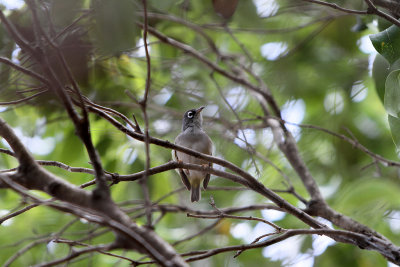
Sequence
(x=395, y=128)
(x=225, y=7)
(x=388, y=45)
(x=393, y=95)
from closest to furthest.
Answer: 1. (x=393, y=95)
2. (x=395, y=128)
3. (x=388, y=45)
4. (x=225, y=7)

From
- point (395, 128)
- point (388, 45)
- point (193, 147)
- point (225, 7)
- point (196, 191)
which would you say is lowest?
point (395, 128)

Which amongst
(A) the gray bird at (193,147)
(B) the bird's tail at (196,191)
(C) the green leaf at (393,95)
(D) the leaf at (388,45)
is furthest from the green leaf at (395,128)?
(B) the bird's tail at (196,191)

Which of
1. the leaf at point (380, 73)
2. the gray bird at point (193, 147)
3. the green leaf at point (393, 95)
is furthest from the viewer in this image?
the gray bird at point (193, 147)

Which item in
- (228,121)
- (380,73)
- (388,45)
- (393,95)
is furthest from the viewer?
(228,121)

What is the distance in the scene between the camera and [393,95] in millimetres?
2369

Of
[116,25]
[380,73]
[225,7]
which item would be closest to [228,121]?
[225,7]

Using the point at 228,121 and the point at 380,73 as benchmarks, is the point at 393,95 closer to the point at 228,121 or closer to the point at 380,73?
the point at 380,73

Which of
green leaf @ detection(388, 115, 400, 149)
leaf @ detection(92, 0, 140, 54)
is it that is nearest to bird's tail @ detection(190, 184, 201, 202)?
green leaf @ detection(388, 115, 400, 149)

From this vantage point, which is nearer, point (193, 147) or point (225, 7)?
point (225, 7)

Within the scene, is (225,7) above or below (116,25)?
above

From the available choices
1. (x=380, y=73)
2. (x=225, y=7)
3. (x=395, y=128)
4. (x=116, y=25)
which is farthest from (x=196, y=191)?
(x=116, y=25)

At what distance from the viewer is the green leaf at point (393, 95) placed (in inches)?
92.4

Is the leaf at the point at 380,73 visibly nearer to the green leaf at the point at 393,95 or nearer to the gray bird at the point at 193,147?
the green leaf at the point at 393,95

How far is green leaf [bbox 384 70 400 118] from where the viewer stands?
7.70ft
